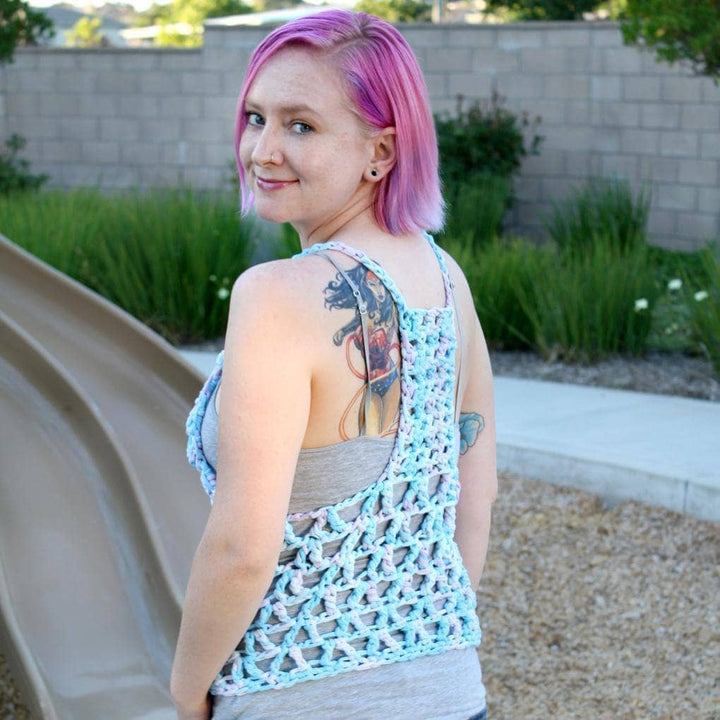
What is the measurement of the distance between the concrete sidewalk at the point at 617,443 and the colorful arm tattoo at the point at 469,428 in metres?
2.77

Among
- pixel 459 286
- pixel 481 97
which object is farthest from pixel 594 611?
pixel 481 97

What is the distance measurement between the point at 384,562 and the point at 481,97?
37.5 ft

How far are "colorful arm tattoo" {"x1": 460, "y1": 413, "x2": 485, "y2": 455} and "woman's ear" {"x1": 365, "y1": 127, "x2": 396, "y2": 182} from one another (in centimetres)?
44

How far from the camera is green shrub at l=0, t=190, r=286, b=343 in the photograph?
7699 millimetres

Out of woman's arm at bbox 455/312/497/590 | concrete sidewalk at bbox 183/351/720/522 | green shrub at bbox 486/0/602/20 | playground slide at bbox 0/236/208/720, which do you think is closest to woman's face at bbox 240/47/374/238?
woman's arm at bbox 455/312/497/590

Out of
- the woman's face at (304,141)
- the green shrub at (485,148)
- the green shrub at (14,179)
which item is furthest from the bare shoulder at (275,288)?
the green shrub at (14,179)

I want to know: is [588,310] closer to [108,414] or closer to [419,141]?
[108,414]

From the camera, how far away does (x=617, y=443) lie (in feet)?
16.5

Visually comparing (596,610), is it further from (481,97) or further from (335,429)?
(481,97)

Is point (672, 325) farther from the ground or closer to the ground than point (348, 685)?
closer to the ground

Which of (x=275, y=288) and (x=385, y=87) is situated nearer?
(x=275, y=288)

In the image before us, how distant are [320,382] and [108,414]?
247cm

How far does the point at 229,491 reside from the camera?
4.42 ft

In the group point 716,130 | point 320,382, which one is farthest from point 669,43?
point 320,382
